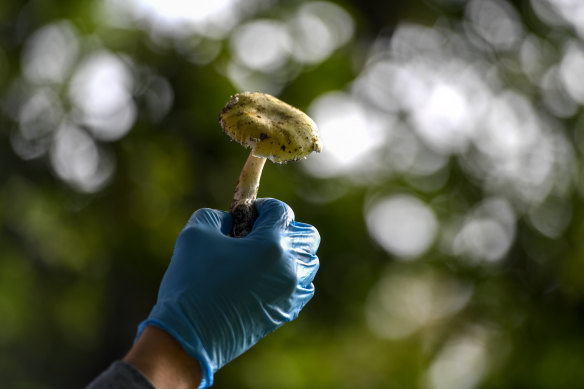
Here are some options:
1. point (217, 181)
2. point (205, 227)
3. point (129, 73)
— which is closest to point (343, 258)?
point (217, 181)

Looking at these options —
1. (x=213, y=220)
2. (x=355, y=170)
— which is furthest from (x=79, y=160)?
(x=213, y=220)

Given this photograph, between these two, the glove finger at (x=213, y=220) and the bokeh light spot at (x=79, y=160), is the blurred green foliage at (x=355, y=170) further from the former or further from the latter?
the glove finger at (x=213, y=220)

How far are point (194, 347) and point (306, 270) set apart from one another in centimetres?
54

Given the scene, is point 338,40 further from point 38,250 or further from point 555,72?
point 38,250

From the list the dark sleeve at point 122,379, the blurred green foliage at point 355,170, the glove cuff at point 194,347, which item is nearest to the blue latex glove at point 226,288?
the glove cuff at point 194,347

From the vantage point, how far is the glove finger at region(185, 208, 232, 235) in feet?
7.00

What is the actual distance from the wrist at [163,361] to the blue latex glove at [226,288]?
3cm

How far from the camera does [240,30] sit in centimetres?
1011

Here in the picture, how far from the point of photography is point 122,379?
159 centimetres

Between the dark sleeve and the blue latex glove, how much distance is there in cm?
22

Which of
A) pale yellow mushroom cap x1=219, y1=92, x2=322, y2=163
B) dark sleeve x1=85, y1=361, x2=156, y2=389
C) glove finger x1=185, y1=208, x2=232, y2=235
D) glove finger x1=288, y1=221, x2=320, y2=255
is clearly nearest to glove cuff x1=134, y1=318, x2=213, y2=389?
dark sleeve x1=85, y1=361, x2=156, y2=389

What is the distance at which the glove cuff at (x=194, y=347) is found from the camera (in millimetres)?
1793

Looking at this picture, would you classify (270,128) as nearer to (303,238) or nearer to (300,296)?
(303,238)

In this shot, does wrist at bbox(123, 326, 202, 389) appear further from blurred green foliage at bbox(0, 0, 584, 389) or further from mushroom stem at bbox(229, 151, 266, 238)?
blurred green foliage at bbox(0, 0, 584, 389)
